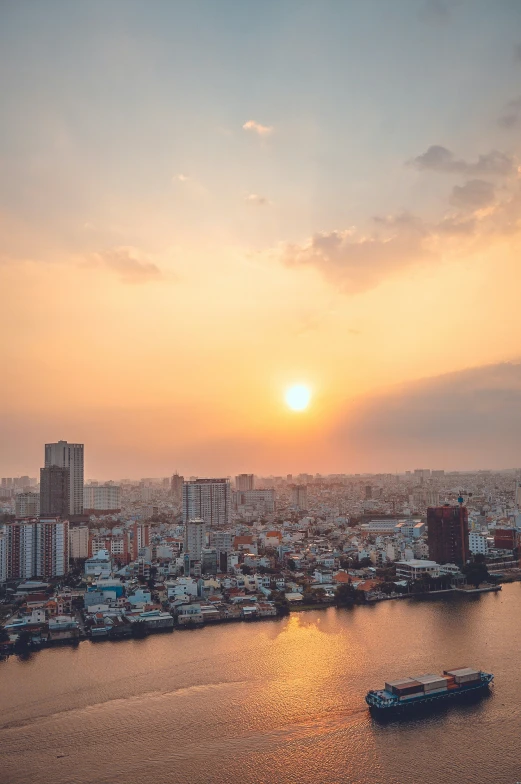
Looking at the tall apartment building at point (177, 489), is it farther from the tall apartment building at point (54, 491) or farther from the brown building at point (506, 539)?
the brown building at point (506, 539)

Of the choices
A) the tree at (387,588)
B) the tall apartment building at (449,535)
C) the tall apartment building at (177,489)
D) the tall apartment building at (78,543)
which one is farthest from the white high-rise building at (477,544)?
the tall apartment building at (177,489)

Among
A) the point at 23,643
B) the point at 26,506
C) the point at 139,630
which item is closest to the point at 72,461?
the point at 26,506

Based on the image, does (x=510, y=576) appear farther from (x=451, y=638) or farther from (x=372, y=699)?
(x=372, y=699)

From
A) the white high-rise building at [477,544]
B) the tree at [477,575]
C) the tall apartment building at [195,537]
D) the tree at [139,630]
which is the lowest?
the tree at [139,630]

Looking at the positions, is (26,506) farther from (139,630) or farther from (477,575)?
(477,575)

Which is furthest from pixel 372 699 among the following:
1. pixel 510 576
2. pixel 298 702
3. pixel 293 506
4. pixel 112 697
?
pixel 293 506
